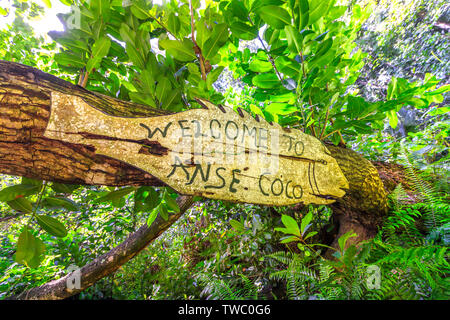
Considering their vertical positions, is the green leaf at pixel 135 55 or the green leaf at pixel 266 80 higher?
the green leaf at pixel 135 55

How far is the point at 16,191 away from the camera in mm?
624

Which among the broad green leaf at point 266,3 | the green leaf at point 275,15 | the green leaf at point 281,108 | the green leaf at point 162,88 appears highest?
the broad green leaf at point 266,3

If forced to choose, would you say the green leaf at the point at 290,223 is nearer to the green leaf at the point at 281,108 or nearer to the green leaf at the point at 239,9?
the green leaf at the point at 281,108

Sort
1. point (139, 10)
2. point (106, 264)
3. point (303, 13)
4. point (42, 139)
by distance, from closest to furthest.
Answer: point (42, 139) < point (303, 13) < point (139, 10) < point (106, 264)

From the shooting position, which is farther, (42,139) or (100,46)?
(100,46)

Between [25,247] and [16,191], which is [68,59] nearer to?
[16,191]

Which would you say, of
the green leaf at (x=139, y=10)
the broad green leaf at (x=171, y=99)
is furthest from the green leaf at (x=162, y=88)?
the green leaf at (x=139, y=10)

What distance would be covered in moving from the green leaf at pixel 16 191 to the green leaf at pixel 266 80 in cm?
90

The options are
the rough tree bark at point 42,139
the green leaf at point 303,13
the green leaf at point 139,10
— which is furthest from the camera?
the green leaf at point 139,10

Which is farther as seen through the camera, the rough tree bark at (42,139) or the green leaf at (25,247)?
the green leaf at (25,247)

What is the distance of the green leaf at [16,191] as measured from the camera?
609 mm

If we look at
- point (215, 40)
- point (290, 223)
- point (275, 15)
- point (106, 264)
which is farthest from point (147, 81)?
point (106, 264)

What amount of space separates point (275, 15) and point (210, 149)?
48 cm
